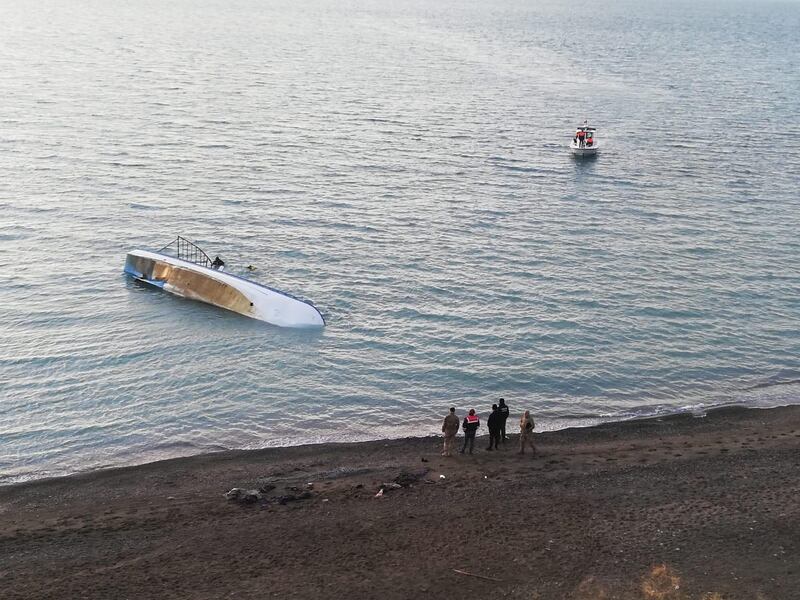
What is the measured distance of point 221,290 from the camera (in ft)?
159

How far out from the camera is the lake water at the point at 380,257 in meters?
40.3

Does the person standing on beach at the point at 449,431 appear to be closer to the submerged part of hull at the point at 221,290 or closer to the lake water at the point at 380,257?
the lake water at the point at 380,257

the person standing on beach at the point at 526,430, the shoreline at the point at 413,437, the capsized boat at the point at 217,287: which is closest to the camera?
the person standing on beach at the point at 526,430

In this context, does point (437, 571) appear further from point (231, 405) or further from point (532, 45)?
point (532, 45)

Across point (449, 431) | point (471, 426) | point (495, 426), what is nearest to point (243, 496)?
point (449, 431)

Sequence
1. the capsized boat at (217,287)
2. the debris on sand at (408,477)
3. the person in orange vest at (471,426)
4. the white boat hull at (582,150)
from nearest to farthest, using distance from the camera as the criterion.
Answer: the debris on sand at (408,477) < the person in orange vest at (471,426) < the capsized boat at (217,287) < the white boat hull at (582,150)

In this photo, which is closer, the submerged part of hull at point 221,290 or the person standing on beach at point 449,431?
the person standing on beach at point 449,431

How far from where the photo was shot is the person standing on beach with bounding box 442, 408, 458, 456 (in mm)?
33094

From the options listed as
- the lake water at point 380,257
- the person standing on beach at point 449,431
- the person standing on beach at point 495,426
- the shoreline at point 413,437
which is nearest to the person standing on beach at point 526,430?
the person standing on beach at point 495,426

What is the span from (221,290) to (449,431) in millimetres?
19545

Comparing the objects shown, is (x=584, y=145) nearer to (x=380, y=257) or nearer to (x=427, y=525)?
(x=380, y=257)

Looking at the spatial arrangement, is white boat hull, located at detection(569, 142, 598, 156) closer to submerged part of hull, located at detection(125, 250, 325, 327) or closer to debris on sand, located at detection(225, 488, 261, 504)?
submerged part of hull, located at detection(125, 250, 325, 327)

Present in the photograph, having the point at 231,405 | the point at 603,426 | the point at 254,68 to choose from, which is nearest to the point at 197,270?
the point at 231,405

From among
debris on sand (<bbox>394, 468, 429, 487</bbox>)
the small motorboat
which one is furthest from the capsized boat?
the small motorboat
